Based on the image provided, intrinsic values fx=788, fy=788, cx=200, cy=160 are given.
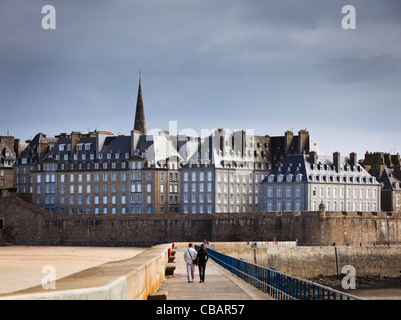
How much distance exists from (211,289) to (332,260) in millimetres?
52310

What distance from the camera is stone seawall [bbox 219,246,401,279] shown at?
72250mm

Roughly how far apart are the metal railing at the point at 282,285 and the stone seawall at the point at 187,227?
177ft

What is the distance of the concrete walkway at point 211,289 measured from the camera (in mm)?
23500

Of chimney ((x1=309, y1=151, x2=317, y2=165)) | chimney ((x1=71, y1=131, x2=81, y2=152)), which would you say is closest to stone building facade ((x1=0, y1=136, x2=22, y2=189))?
chimney ((x1=71, y1=131, x2=81, y2=152))

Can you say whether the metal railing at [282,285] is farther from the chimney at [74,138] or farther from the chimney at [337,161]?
the chimney at [74,138]

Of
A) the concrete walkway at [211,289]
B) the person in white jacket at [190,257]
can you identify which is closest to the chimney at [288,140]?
the concrete walkway at [211,289]

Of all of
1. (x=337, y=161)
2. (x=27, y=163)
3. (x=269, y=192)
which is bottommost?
(x=269, y=192)

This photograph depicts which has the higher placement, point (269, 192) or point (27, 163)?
point (27, 163)

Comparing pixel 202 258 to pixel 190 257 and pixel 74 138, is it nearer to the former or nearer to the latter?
pixel 190 257

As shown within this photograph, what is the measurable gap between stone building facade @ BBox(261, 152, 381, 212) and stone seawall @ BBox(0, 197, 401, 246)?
823 centimetres

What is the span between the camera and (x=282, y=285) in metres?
22.3

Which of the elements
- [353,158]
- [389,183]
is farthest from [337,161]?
[389,183]

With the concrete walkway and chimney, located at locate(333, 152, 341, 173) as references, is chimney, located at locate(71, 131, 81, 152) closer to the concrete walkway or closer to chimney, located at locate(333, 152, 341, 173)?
chimney, located at locate(333, 152, 341, 173)
